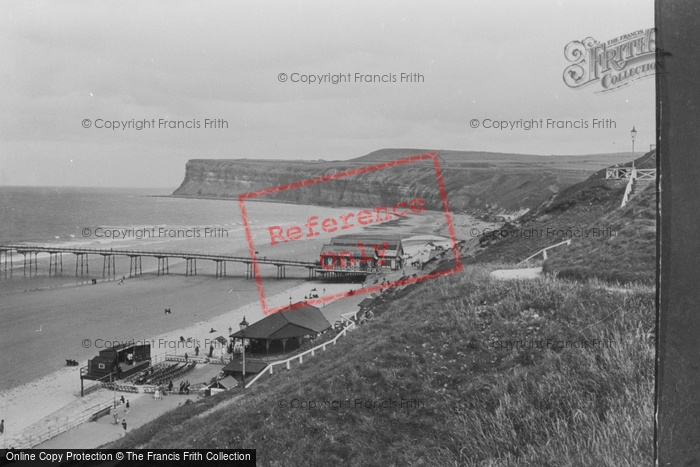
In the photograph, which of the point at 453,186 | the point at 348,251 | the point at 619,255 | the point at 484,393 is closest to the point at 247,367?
the point at 619,255

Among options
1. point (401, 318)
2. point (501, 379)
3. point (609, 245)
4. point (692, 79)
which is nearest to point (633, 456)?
point (692, 79)

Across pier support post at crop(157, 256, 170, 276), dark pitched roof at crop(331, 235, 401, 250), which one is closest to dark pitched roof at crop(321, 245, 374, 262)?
dark pitched roof at crop(331, 235, 401, 250)

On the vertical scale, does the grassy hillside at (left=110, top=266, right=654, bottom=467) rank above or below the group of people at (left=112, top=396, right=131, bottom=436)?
above

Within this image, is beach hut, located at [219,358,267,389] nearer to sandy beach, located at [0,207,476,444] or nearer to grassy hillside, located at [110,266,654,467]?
sandy beach, located at [0,207,476,444]

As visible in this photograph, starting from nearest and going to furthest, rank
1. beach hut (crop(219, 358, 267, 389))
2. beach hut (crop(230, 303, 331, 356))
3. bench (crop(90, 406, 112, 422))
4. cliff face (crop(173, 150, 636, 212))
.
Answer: bench (crop(90, 406, 112, 422)) → beach hut (crop(219, 358, 267, 389)) → beach hut (crop(230, 303, 331, 356)) → cliff face (crop(173, 150, 636, 212))

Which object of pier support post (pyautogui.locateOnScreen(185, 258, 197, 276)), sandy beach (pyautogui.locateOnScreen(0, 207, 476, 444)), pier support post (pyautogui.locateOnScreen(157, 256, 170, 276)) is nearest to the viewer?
sandy beach (pyautogui.locateOnScreen(0, 207, 476, 444))

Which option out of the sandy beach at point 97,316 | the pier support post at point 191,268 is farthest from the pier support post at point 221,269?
the pier support post at point 191,268

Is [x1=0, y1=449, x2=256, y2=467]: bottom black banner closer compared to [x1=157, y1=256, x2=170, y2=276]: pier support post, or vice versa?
[x1=0, y1=449, x2=256, y2=467]: bottom black banner

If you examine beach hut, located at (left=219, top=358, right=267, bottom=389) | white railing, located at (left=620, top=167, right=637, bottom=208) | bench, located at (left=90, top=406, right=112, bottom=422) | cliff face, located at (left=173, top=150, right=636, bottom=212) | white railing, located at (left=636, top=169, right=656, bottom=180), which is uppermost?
cliff face, located at (left=173, top=150, right=636, bottom=212)
